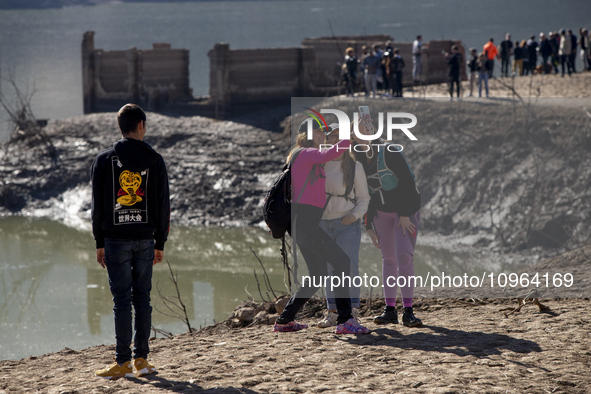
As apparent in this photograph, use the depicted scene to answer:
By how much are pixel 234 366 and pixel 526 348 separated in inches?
84.2

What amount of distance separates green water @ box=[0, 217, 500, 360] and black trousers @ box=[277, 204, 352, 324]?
1.35 meters

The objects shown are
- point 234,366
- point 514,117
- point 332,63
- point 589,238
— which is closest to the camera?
point 234,366

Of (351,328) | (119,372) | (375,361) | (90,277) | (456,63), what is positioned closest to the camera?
(119,372)

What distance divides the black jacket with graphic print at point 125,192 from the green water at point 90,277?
8.58 feet

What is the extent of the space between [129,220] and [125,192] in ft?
0.63

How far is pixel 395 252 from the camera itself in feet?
19.6

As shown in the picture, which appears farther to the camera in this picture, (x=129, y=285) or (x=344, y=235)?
(x=344, y=235)

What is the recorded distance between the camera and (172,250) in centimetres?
1638

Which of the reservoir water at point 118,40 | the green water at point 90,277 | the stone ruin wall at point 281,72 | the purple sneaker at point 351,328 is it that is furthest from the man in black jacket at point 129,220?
the reservoir water at point 118,40

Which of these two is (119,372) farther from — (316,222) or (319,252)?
(316,222)

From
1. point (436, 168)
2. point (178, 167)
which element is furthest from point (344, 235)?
point (178, 167)

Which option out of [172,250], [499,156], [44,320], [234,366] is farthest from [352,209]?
[172,250]

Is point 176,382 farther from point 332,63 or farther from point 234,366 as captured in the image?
point 332,63

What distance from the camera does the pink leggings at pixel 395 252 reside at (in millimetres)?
5910
